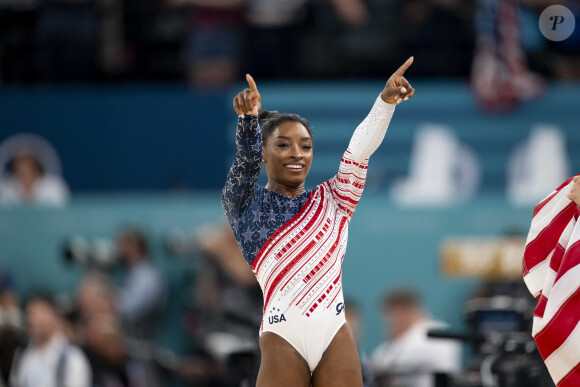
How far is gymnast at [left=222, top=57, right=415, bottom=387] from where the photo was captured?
4211 millimetres

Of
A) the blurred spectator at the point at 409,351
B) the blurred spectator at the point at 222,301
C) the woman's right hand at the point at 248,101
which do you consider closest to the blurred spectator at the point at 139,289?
the blurred spectator at the point at 222,301

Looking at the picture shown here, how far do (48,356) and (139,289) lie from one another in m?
1.16

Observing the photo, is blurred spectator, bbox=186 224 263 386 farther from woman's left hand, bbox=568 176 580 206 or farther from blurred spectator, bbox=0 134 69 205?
woman's left hand, bbox=568 176 580 206

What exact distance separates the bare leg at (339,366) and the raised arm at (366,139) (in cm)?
60

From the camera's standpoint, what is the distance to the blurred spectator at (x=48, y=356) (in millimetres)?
8047

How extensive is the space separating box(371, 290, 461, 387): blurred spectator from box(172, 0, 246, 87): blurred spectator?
2.80 metres

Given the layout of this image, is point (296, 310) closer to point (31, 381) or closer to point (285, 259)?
point (285, 259)

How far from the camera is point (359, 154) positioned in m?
4.42

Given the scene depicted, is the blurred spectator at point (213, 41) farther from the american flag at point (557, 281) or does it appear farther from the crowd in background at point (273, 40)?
the american flag at point (557, 281)

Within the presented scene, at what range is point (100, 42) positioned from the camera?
1034 centimetres

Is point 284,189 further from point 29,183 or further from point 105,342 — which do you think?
point 29,183

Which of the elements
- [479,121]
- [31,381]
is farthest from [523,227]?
[31,381]

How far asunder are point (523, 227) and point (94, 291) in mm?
3723

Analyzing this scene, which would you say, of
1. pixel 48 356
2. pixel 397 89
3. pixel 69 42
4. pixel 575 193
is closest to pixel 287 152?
pixel 397 89
